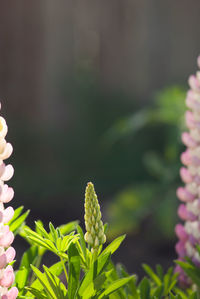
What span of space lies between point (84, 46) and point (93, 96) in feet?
2.94

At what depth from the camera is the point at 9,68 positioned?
6137 millimetres

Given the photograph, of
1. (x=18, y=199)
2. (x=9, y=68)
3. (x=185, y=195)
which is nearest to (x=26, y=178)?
(x=18, y=199)

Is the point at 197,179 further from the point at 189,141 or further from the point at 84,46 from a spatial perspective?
the point at 84,46

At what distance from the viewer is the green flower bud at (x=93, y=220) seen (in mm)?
671

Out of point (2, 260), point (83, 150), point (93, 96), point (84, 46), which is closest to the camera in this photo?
point (2, 260)

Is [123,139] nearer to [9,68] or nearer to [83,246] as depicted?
[9,68]

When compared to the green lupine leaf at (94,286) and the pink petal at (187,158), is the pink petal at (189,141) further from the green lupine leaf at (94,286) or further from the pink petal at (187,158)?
the green lupine leaf at (94,286)

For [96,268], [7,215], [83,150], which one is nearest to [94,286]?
[96,268]

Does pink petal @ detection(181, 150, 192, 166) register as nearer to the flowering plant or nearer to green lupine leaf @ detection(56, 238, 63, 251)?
the flowering plant

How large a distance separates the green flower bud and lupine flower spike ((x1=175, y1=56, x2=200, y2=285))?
0.87ft

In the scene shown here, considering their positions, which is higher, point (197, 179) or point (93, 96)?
point (93, 96)

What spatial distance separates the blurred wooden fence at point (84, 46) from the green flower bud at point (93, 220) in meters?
5.37

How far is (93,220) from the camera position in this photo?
0.69 metres

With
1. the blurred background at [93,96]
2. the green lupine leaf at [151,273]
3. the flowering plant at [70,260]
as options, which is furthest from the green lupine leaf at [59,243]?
the blurred background at [93,96]
